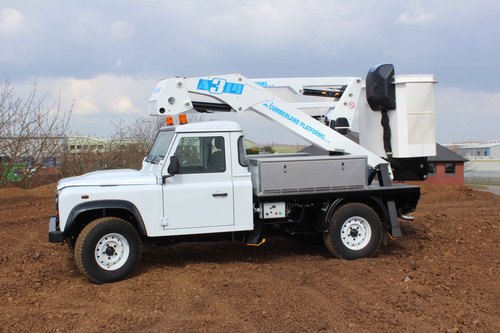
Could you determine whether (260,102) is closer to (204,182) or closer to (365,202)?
(204,182)

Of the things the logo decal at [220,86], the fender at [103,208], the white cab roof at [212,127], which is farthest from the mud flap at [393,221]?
the fender at [103,208]

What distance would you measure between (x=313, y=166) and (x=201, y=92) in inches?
84.0

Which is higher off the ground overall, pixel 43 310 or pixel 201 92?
pixel 201 92

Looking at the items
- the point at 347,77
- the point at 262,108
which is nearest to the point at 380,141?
the point at 347,77

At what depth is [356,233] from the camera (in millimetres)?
8125

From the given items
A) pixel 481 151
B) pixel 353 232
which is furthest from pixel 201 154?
pixel 481 151

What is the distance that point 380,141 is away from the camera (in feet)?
29.0

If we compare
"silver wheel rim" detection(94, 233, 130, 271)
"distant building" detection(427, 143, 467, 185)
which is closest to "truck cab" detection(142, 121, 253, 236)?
"silver wheel rim" detection(94, 233, 130, 271)

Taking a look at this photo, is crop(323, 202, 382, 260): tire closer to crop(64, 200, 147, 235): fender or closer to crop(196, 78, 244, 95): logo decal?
crop(196, 78, 244, 95): logo decal

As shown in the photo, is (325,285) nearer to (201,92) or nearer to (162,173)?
(162,173)

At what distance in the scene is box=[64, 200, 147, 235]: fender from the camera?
22.2 ft

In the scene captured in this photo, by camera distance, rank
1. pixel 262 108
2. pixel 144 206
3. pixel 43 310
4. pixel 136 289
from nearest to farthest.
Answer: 1. pixel 43 310
2. pixel 136 289
3. pixel 144 206
4. pixel 262 108

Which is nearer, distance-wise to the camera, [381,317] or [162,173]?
[381,317]

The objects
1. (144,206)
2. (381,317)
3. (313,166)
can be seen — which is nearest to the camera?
(381,317)
